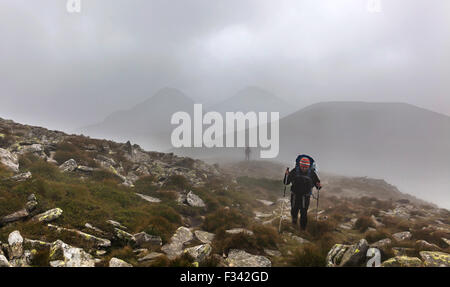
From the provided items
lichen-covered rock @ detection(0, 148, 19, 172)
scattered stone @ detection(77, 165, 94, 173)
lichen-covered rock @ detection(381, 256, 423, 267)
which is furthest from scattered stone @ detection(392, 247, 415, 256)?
lichen-covered rock @ detection(0, 148, 19, 172)

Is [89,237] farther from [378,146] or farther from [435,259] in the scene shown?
[378,146]

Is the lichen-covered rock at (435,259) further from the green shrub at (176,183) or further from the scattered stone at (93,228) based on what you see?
the green shrub at (176,183)

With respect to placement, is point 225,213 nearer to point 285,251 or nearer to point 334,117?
point 285,251

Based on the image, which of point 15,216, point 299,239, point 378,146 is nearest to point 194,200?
point 299,239

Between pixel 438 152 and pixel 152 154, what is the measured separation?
Answer: 207m

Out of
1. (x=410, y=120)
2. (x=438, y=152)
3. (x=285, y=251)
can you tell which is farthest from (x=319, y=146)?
(x=285, y=251)

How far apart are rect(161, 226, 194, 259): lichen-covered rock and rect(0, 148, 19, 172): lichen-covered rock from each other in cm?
987

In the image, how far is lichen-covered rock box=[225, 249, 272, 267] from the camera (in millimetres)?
6125

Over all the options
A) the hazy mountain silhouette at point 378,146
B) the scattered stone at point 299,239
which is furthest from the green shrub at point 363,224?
the hazy mountain silhouette at point 378,146

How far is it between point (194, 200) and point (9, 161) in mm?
10840

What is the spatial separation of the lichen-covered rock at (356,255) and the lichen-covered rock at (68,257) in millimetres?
6792

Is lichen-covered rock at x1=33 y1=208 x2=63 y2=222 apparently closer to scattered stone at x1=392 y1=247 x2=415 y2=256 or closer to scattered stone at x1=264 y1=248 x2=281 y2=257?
scattered stone at x1=264 y1=248 x2=281 y2=257

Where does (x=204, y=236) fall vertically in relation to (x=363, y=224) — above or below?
above

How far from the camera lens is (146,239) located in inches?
287
